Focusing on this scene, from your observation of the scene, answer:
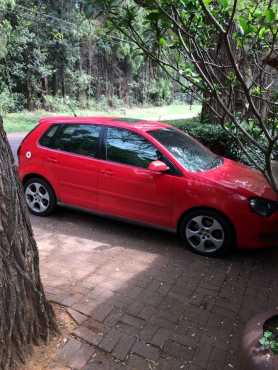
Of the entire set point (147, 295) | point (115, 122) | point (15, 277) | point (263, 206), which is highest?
point (115, 122)

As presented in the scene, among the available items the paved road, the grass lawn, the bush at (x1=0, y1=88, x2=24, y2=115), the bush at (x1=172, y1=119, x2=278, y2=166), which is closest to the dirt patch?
the paved road

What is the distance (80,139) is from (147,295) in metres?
2.69

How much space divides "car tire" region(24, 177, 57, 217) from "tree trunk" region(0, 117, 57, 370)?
122 inches

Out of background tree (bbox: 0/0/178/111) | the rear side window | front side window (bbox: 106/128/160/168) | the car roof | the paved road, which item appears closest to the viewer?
the paved road

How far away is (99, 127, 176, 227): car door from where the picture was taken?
499cm

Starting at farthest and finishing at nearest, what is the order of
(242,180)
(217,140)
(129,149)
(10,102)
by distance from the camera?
1. (10,102)
2. (217,140)
3. (129,149)
4. (242,180)

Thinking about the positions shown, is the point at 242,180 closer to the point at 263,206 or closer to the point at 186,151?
the point at 263,206

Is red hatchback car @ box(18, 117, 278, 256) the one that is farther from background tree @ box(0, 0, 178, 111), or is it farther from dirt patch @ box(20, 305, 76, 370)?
background tree @ box(0, 0, 178, 111)

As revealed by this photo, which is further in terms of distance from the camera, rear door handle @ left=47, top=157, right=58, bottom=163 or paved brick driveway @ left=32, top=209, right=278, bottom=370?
rear door handle @ left=47, top=157, right=58, bottom=163

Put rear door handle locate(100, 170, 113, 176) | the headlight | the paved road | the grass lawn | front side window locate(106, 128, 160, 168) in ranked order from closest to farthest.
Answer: the paved road, the headlight, front side window locate(106, 128, 160, 168), rear door handle locate(100, 170, 113, 176), the grass lawn

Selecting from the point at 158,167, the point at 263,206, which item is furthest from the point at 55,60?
the point at 263,206

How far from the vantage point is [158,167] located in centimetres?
485

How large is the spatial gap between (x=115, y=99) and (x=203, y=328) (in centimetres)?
2895

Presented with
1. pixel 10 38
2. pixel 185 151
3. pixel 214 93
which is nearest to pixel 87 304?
pixel 214 93
